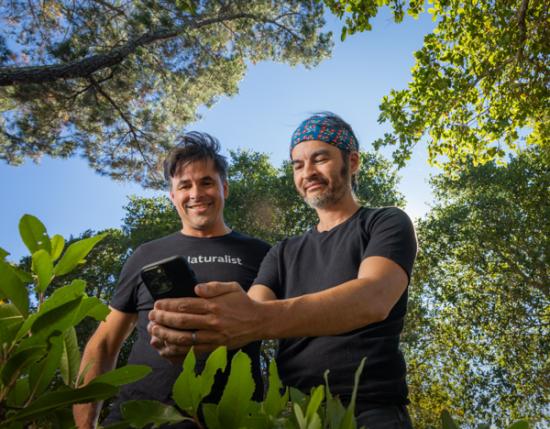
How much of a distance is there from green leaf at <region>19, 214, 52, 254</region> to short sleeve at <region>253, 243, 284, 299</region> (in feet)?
3.97

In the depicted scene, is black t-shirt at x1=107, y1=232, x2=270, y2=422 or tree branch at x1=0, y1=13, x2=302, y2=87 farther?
tree branch at x1=0, y1=13, x2=302, y2=87

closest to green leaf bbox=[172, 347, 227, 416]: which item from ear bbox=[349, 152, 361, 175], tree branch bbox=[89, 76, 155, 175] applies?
ear bbox=[349, 152, 361, 175]

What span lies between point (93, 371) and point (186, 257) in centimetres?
77

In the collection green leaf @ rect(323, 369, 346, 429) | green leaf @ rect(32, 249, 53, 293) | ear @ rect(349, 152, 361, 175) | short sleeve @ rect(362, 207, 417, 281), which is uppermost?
ear @ rect(349, 152, 361, 175)

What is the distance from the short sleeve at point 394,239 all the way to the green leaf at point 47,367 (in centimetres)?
111

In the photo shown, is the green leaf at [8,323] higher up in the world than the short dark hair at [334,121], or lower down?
lower down

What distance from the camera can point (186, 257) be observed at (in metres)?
2.48

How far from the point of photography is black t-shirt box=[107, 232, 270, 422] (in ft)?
7.00

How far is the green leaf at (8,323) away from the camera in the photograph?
0.55 m

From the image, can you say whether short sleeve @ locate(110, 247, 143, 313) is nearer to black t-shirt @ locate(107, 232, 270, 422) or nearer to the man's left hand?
black t-shirt @ locate(107, 232, 270, 422)

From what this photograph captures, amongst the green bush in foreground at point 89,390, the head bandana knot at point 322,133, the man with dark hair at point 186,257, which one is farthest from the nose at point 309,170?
the green bush in foreground at point 89,390

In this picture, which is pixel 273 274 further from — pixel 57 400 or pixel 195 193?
pixel 57 400

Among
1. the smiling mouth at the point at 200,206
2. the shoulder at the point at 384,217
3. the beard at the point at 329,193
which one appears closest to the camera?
the shoulder at the point at 384,217

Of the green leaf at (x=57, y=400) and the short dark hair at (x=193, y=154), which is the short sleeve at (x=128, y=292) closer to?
the short dark hair at (x=193, y=154)
